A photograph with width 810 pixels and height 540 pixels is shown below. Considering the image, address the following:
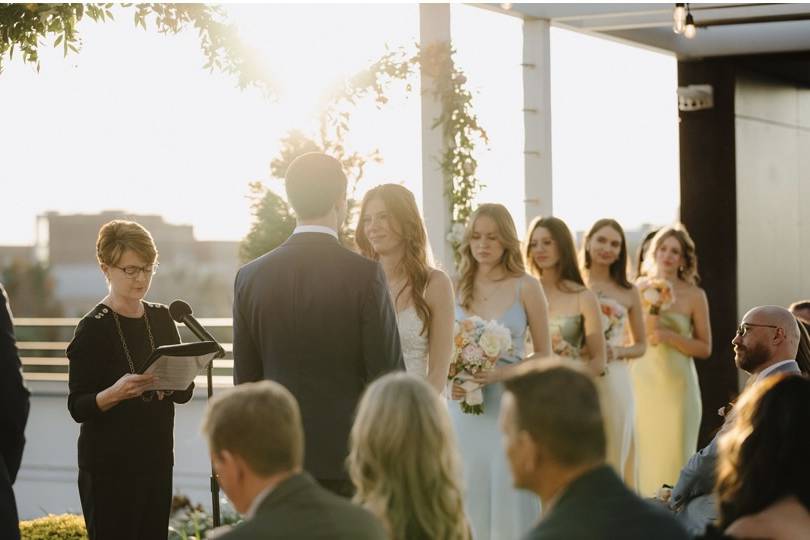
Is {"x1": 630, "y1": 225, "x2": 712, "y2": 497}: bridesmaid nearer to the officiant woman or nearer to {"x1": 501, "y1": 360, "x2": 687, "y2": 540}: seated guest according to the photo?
the officiant woman

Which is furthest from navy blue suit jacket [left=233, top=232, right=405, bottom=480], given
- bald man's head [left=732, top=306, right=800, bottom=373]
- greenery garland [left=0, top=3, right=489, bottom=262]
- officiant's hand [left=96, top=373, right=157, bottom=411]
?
greenery garland [left=0, top=3, right=489, bottom=262]

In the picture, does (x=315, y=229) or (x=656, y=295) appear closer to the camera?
(x=315, y=229)

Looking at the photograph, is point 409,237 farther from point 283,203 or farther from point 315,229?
point 283,203

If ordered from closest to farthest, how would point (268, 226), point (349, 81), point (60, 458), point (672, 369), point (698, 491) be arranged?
point (698, 491), point (268, 226), point (349, 81), point (672, 369), point (60, 458)

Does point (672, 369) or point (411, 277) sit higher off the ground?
point (411, 277)

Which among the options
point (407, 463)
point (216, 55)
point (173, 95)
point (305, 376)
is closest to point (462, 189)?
point (173, 95)

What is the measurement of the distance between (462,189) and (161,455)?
156 inches

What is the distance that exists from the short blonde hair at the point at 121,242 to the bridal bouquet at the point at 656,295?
4588 millimetres

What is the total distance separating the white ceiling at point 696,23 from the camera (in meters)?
9.83

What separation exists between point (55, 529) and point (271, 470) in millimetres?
4879

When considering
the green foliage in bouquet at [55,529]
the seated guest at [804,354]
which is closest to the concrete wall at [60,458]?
the green foliage in bouquet at [55,529]

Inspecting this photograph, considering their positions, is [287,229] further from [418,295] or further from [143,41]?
[418,295]

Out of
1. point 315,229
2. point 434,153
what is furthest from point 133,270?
point 434,153

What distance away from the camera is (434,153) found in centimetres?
848
